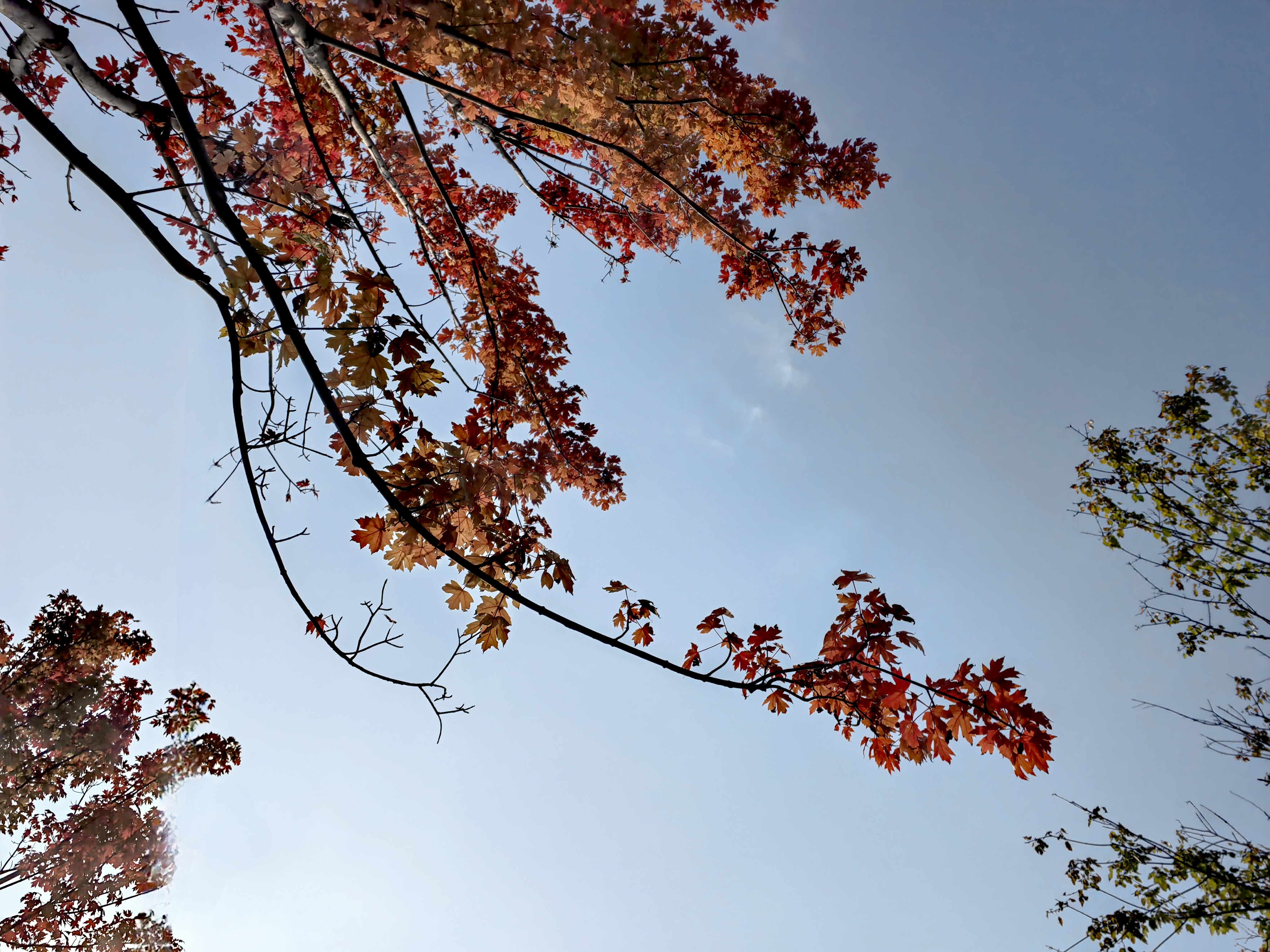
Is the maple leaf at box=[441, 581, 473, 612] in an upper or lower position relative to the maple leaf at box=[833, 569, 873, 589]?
lower

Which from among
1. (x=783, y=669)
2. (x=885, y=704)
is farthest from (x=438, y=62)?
(x=885, y=704)

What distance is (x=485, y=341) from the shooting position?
5.45 meters

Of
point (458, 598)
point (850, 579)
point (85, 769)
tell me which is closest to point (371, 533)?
point (458, 598)

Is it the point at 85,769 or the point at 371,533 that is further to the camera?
the point at 85,769

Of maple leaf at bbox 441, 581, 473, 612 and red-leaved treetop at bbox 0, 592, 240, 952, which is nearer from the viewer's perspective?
maple leaf at bbox 441, 581, 473, 612

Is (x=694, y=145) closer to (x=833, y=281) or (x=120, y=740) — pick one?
(x=833, y=281)

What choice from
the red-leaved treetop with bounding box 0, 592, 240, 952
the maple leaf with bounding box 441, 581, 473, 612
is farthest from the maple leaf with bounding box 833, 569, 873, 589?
the red-leaved treetop with bounding box 0, 592, 240, 952

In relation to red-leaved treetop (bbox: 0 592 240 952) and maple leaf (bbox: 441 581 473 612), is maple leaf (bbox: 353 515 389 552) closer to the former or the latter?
maple leaf (bbox: 441 581 473 612)

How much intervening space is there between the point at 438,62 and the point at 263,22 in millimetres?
3195

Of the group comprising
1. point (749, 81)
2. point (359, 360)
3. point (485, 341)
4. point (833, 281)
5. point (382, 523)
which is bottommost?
point (382, 523)

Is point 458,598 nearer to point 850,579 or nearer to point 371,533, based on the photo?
point 371,533

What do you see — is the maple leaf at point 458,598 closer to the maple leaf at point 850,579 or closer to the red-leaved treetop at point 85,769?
the maple leaf at point 850,579

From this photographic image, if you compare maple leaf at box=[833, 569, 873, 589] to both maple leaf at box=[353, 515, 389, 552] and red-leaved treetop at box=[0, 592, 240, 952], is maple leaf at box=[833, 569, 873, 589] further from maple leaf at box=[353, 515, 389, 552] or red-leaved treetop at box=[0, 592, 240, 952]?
red-leaved treetop at box=[0, 592, 240, 952]

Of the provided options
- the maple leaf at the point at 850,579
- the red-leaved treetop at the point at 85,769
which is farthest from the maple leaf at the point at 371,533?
the red-leaved treetop at the point at 85,769
